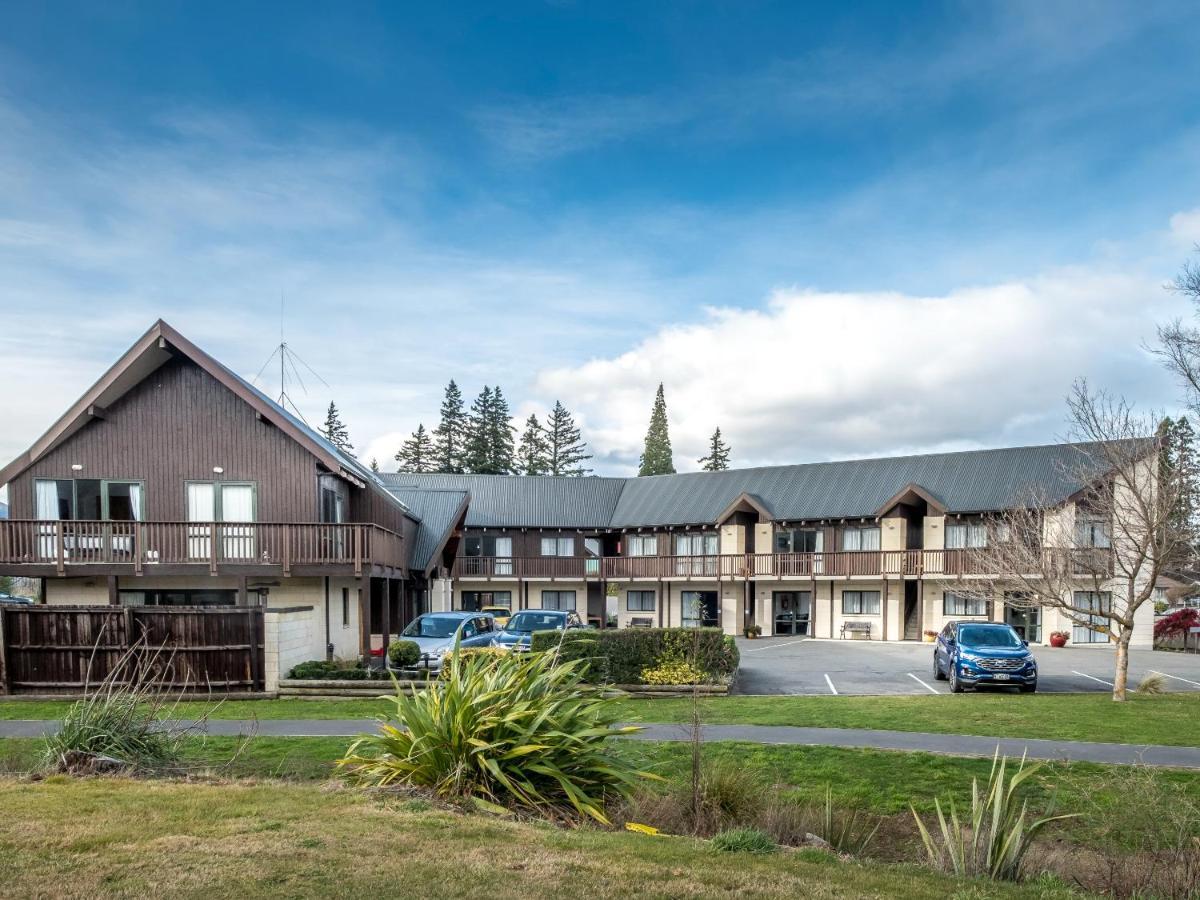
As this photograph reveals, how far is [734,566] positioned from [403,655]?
2461cm

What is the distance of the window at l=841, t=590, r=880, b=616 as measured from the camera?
4122 centimetres

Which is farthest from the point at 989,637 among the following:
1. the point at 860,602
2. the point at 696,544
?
the point at 696,544

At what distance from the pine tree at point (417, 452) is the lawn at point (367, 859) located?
74.7 m

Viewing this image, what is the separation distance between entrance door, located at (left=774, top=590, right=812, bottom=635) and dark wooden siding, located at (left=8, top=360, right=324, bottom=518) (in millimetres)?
24160

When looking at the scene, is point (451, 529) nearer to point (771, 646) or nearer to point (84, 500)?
point (771, 646)

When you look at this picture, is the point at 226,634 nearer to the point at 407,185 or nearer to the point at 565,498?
the point at 407,185

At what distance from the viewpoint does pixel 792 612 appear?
4388 centimetres

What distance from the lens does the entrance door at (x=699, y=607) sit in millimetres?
45969

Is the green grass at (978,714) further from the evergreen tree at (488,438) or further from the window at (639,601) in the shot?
the evergreen tree at (488,438)

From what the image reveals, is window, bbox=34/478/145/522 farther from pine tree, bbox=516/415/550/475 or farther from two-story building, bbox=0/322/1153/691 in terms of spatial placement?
pine tree, bbox=516/415/550/475

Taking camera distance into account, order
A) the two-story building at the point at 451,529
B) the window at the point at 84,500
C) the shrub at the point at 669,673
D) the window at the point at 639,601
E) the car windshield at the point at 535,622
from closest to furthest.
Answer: the shrub at the point at 669,673 → the two-story building at the point at 451,529 → the car windshield at the point at 535,622 → the window at the point at 84,500 → the window at the point at 639,601

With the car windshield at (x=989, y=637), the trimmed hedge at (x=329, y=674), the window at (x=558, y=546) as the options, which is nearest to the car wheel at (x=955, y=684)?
the car windshield at (x=989, y=637)

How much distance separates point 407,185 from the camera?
709 inches

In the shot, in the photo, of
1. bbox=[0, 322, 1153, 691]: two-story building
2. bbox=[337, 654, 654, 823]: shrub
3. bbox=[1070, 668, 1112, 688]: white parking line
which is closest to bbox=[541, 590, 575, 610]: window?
bbox=[0, 322, 1153, 691]: two-story building
